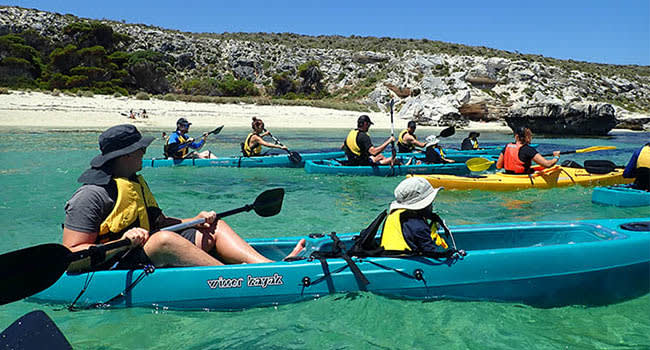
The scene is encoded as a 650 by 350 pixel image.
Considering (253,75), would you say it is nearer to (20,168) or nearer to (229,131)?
(229,131)

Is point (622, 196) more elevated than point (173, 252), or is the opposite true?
point (173, 252)

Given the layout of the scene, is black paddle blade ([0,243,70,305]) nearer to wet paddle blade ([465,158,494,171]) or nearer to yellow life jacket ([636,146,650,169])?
yellow life jacket ([636,146,650,169])

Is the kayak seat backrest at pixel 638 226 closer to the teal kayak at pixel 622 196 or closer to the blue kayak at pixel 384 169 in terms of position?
the teal kayak at pixel 622 196

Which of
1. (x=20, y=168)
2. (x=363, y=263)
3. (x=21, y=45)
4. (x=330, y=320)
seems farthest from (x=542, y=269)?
(x=21, y=45)

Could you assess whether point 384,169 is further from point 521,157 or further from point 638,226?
point 638,226

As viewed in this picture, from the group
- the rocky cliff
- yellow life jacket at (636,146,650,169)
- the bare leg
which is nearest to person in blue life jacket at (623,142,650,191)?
yellow life jacket at (636,146,650,169)

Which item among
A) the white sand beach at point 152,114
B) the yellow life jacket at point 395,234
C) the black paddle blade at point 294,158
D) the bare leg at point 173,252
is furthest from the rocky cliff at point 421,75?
the bare leg at point 173,252

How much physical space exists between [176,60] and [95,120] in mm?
27272

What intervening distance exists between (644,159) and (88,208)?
23.2ft

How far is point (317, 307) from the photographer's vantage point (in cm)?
351

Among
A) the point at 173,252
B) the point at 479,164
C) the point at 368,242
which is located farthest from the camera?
the point at 479,164

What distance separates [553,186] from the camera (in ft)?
27.1

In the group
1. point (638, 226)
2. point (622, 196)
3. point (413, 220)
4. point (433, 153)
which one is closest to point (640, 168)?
point (622, 196)

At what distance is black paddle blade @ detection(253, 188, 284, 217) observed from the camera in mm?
4261
